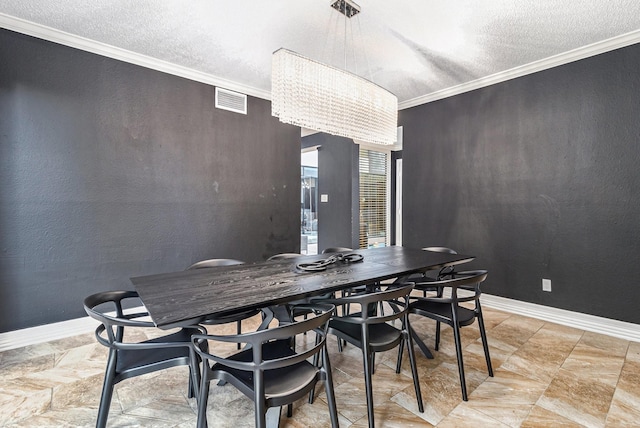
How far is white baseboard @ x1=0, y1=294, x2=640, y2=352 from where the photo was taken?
2633 mm

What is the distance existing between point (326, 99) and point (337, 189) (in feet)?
12.2

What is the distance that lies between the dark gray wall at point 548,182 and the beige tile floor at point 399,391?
0.74 meters

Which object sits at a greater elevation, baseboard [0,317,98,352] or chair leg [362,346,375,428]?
chair leg [362,346,375,428]

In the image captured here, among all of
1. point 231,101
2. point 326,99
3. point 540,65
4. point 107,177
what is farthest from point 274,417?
point 540,65

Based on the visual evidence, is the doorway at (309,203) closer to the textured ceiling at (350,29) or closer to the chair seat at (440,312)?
the textured ceiling at (350,29)

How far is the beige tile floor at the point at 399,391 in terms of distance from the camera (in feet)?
5.68

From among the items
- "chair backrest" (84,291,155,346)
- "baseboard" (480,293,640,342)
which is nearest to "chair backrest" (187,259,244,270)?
"chair backrest" (84,291,155,346)

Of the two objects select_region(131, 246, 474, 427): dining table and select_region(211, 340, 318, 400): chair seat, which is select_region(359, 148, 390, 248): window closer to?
select_region(131, 246, 474, 427): dining table

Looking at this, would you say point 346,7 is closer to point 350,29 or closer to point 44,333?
point 350,29

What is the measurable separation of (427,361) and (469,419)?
2.16 feet

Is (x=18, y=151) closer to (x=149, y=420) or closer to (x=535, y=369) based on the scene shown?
(x=149, y=420)

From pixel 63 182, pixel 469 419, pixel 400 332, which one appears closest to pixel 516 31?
pixel 400 332

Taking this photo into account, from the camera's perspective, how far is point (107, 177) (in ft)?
9.93

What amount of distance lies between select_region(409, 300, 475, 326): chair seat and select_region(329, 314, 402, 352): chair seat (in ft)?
1.17
